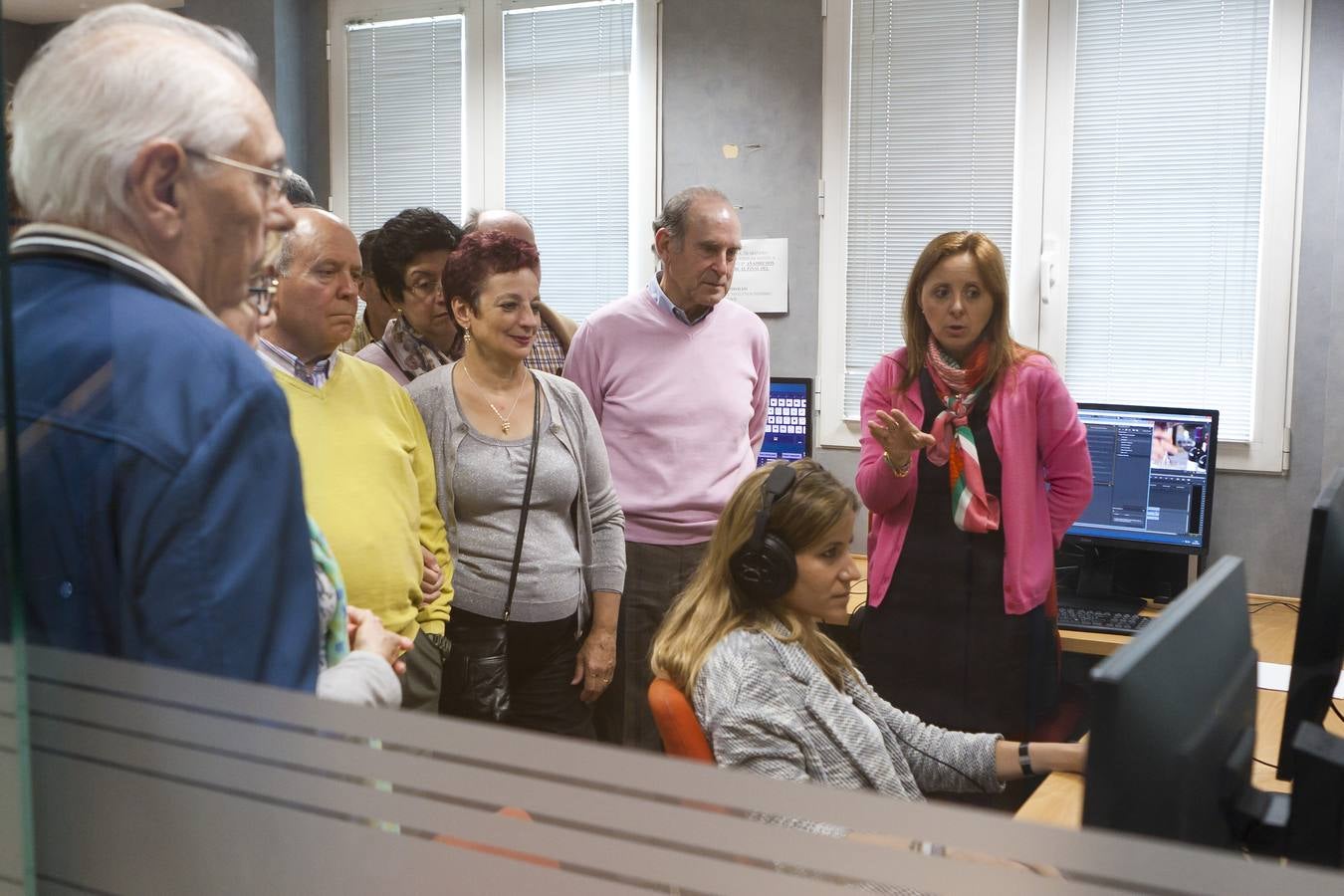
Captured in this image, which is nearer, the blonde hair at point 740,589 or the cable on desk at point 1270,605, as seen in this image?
the cable on desk at point 1270,605

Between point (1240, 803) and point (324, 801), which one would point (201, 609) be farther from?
point (1240, 803)

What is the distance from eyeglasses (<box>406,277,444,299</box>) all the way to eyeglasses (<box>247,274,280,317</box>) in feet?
0.44

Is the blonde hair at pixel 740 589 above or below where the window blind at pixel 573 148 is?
below

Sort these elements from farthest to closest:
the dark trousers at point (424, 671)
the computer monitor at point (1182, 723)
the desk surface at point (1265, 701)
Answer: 1. the dark trousers at point (424, 671)
2. the desk surface at point (1265, 701)
3. the computer monitor at point (1182, 723)

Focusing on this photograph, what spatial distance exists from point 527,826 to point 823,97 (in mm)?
693

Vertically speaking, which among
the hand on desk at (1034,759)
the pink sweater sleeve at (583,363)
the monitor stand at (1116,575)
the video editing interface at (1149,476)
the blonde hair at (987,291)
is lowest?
the hand on desk at (1034,759)

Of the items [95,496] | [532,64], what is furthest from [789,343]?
[95,496]

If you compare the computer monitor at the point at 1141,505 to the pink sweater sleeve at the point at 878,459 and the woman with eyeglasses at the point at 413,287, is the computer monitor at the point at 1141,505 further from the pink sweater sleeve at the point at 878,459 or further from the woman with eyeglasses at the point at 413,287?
the woman with eyeglasses at the point at 413,287

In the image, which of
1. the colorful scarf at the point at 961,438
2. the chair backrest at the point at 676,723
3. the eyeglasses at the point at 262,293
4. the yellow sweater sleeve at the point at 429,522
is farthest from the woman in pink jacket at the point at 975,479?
the eyeglasses at the point at 262,293

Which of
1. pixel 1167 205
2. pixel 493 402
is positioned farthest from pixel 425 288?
pixel 1167 205

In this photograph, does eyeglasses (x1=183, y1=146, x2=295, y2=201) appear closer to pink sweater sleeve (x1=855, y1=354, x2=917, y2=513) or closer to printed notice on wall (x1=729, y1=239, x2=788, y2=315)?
printed notice on wall (x1=729, y1=239, x2=788, y2=315)

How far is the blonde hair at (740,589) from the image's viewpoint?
103cm

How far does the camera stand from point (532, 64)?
97cm

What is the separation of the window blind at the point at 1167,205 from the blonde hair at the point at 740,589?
0.25 m
